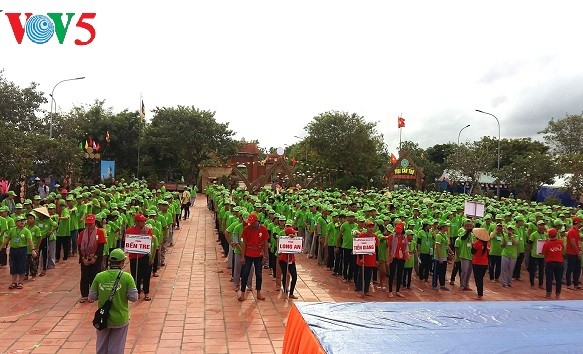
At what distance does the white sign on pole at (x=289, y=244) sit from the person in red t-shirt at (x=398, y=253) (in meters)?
2.13

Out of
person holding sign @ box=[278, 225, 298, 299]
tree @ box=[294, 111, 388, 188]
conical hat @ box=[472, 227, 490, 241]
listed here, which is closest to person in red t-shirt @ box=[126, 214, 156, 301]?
A: person holding sign @ box=[278, 225, 298, 299]

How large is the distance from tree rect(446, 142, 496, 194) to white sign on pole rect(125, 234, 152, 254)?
30562mm

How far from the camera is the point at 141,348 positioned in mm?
7102

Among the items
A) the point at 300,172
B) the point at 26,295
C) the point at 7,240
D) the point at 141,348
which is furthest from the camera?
the point at 300,172

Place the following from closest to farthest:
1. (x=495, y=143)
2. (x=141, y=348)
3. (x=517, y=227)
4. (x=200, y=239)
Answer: (x=141, y=348)
(x=517, y=227)
(x=200, y=239)
(x=495, y=143)

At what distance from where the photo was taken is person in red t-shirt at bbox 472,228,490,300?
1072cm

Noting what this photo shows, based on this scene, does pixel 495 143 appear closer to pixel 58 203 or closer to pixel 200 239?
pixel 200 239

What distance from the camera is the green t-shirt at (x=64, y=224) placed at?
12531 millimetres

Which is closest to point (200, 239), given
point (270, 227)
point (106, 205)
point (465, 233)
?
point (106, 205)

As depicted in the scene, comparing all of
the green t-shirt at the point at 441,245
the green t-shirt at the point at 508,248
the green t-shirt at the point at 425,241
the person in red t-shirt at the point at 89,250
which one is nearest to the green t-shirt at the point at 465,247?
the green t-shirt at the point at 441,245

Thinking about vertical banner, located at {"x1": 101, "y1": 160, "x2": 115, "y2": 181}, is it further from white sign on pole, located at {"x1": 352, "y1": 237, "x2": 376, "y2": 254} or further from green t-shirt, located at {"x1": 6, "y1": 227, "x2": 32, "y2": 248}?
white sign on pole, located at {"x1": 352, "y1": 237, "x2": 376, "y2": 254}

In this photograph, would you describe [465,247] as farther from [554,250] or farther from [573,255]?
[573,255]

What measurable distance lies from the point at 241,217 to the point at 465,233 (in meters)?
4.81

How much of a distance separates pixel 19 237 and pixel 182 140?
102 ft
